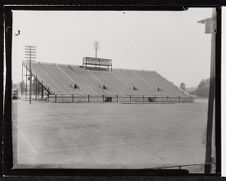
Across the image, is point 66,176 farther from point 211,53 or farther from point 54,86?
point 54,86

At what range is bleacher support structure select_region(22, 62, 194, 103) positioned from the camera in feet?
66.5

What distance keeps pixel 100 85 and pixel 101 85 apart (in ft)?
0.30

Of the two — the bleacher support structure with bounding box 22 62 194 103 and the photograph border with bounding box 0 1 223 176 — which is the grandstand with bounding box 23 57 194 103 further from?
the photograph border with bounding box 0 1 223 176

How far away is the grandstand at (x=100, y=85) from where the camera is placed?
798 inches

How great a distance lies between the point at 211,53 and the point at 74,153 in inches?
105

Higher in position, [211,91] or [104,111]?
[211,91]

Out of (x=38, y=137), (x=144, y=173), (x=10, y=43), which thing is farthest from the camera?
(x=38, y=137)

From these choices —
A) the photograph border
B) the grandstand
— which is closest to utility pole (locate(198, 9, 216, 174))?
the photograph border

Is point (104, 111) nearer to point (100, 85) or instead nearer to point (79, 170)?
point (79, 170)

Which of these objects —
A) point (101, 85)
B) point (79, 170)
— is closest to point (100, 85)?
point (101, 85)

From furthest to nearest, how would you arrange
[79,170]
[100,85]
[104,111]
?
[100,85] → [104,111] → [79,170]

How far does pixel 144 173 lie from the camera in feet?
6.21

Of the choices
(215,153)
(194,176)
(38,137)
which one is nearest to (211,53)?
(215,153)

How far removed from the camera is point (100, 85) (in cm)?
2241
